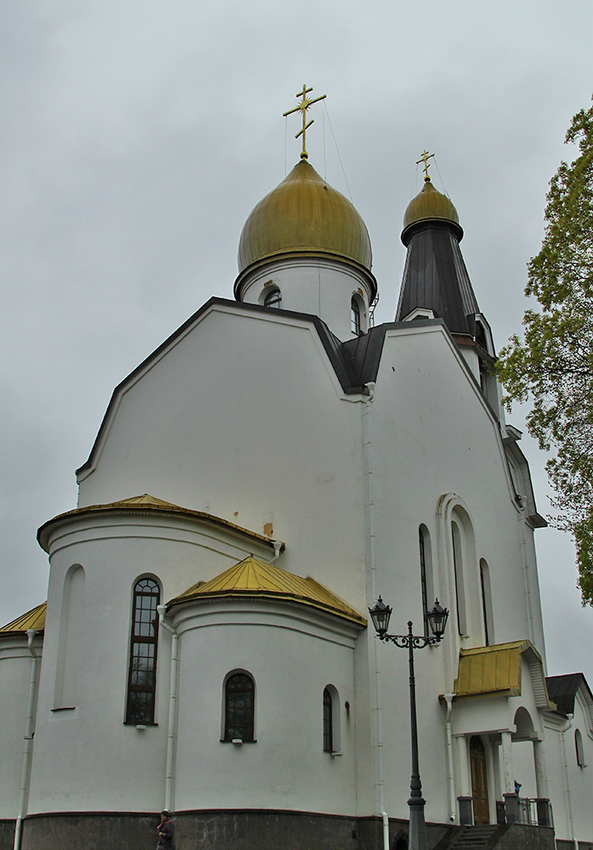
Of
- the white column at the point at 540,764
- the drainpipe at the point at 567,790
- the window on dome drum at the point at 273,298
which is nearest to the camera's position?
the white column at the point at 540,764

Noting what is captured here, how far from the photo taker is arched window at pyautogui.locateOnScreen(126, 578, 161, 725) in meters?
14.5

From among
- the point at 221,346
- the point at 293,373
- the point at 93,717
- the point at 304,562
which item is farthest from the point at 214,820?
the point at 221,346

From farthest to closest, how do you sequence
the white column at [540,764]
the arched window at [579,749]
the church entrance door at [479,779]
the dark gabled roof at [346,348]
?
the arched window at [579,749], the dark gabled roof at [346,348], the church entrance door at [479,779], the white column at [540,764]

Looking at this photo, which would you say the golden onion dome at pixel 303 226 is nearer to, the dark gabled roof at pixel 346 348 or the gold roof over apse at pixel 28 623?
the dark gabled roof at pixel 346 348

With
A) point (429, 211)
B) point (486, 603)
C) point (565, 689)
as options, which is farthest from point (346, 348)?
point (429, 211)

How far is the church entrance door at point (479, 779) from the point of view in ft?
58.7

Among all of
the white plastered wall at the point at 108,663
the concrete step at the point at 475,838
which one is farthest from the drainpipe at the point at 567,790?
the white plastered wall at the point at 108,663

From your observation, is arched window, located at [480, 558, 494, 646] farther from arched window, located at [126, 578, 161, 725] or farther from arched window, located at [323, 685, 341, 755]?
arched window, located at [126, 578, 161, 725]

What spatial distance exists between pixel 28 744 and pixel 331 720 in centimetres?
544

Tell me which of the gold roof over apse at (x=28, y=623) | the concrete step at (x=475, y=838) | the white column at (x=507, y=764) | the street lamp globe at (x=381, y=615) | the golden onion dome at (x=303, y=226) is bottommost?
the concrete step at (x=475, y=838)

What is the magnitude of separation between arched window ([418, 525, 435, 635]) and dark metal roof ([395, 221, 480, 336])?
9.47 metres

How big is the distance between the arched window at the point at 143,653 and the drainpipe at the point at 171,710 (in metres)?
0.23

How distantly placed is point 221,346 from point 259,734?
356 inches

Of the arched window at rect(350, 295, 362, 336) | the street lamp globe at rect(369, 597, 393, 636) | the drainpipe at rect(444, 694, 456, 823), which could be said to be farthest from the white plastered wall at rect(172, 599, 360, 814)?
the arched window at rect(350, 295, 362, 336)
